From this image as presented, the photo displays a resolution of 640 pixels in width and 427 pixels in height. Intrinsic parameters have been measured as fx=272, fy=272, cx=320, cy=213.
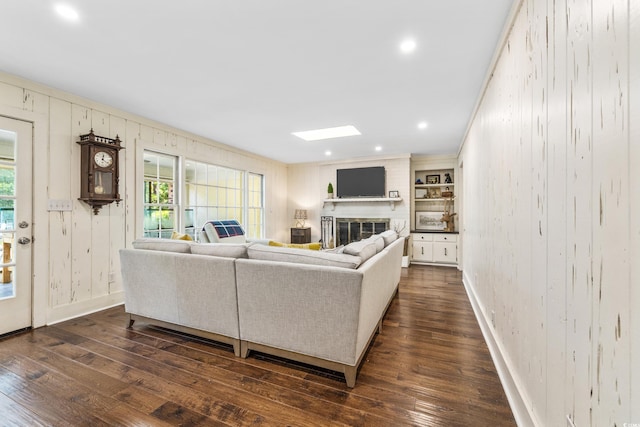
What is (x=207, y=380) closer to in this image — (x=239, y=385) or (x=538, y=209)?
(x=239, y=385)

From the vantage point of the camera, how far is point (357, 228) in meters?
6.38

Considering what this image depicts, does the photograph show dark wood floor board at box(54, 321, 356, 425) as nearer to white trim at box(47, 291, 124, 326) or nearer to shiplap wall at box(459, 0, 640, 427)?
white trim at box(47, 291, 124, 326)

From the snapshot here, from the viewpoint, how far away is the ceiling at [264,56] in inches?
68.7

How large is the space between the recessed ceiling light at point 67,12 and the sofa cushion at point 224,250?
5.90 ft

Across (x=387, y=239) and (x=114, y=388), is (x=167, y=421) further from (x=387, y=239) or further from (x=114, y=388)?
(x=387, y=239)

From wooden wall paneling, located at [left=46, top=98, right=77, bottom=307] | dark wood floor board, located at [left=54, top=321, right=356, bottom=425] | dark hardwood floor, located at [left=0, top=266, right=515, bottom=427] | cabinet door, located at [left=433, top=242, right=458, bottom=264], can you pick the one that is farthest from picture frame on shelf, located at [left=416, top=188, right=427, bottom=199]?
wooden wall paneling, located at [left=46, top=98, right=77, bottom=307]

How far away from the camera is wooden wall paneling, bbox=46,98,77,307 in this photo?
9.39ft

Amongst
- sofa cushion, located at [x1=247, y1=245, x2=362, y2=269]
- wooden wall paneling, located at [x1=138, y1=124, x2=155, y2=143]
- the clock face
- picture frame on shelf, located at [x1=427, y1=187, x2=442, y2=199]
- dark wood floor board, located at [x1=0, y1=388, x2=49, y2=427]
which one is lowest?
dark wood floor board, located at [x1=0, y1=388, x2=49, y2=427]

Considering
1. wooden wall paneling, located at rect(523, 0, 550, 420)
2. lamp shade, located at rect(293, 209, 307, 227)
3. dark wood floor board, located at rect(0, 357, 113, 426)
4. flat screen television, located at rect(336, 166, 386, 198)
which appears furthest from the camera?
lamp shade, located at rect(293, 209, 307, 227)

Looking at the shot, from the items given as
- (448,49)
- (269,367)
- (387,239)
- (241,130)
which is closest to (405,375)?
(269,367)

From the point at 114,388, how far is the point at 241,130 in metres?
3.46

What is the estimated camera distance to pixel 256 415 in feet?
5.07

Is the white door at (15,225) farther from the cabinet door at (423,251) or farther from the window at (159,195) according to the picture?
the cabinet door at (423,251)

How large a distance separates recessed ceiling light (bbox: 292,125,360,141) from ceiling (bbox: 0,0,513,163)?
0.46 meters
